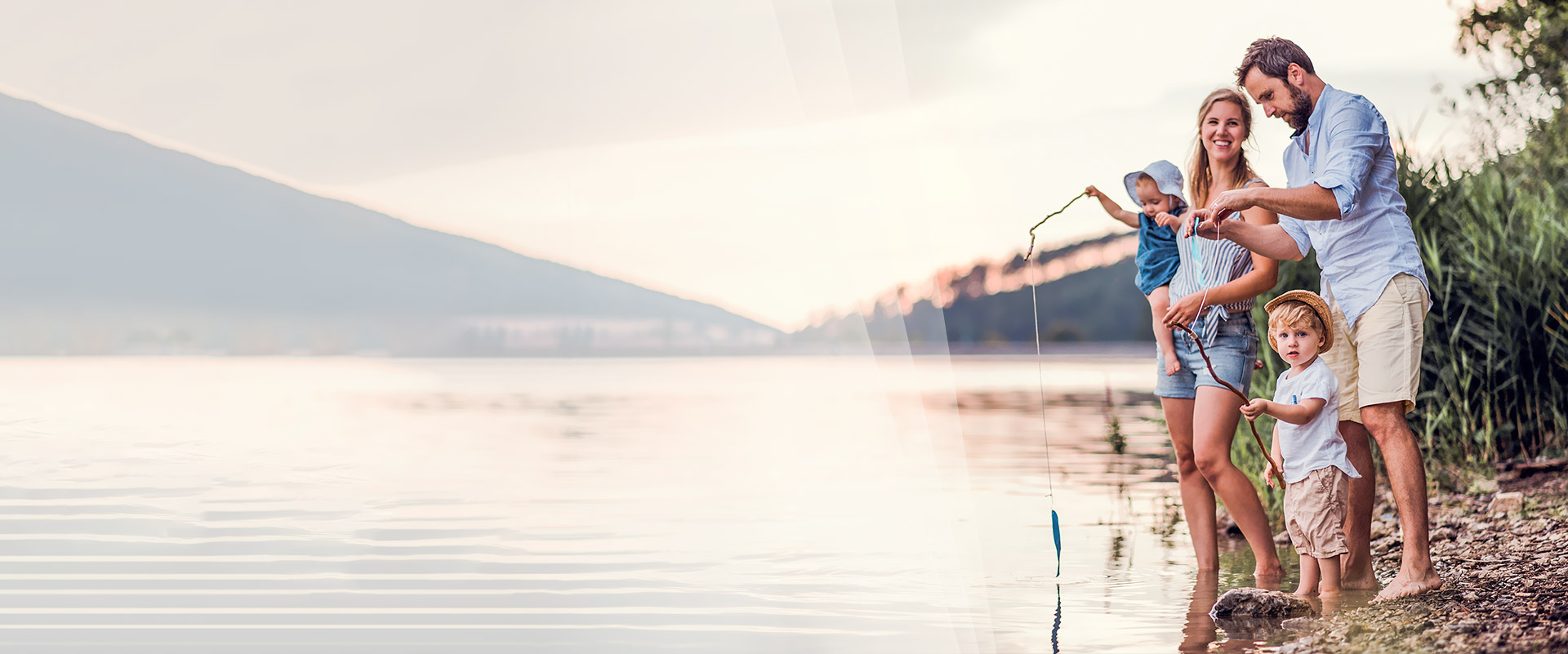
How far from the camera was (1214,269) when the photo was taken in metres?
4.30

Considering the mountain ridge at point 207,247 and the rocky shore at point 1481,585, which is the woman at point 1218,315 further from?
the mountain ridge at point 207,247

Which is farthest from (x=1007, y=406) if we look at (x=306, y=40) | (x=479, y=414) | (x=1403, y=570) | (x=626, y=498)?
(x=306, y=40)

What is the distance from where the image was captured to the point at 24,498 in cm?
775

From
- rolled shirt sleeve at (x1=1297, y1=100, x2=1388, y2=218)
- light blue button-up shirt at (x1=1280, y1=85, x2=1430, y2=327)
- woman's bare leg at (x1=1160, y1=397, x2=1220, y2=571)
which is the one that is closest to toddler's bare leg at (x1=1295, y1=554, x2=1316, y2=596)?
woman's bare leg at (x1=1160, y1=397, x2=1220, y2=571)

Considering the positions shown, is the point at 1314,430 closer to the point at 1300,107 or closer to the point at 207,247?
the point at 1300,107

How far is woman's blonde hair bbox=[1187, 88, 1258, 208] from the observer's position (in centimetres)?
422

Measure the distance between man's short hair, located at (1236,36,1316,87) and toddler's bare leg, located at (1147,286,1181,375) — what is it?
3.03ft

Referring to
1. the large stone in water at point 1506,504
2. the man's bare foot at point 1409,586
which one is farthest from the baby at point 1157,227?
the large stone in water at point 1506,504

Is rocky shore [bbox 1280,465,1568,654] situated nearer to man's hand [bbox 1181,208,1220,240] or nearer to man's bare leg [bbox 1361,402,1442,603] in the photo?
man's bare leg [bbox 1361,402,1442,603]

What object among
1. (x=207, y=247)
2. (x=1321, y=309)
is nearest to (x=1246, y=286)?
(x=1321, y=309)

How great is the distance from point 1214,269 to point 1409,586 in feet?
4.02

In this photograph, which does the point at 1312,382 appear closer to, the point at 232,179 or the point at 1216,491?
the point at 1216,491

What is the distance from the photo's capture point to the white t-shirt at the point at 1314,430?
388cm

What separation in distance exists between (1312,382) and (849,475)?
5903mm
